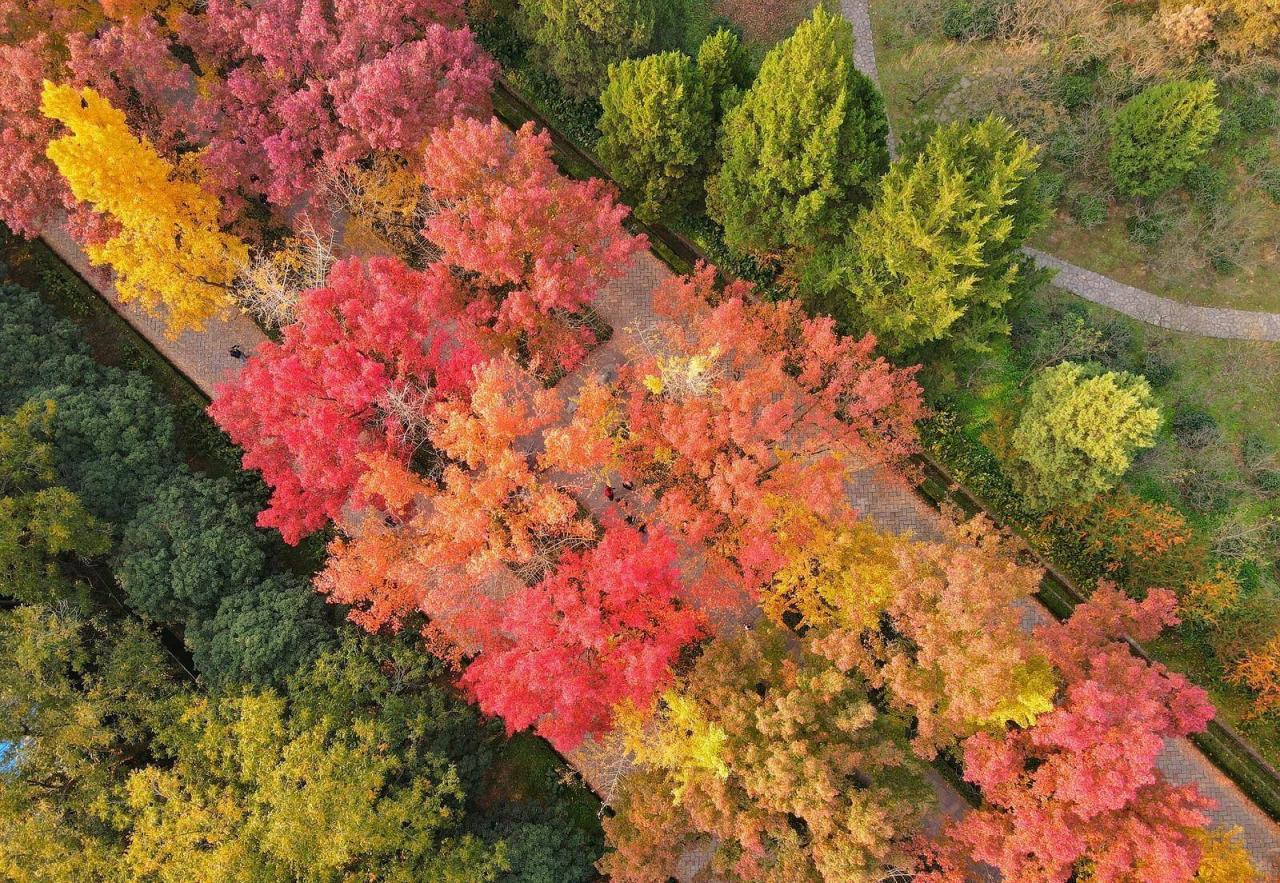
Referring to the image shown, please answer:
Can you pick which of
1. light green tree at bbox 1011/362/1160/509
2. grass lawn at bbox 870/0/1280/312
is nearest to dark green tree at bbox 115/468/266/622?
light green tree at bbox 1011/362/1160/509

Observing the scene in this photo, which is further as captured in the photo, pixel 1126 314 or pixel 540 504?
pixel 1126 314

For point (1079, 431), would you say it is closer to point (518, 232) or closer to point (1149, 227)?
point (1149, 227)

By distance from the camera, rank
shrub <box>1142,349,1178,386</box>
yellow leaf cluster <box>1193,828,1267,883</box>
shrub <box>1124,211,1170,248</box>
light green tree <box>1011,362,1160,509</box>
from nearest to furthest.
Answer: yellow leaf cluster <box>1193,828,1267,883</box>, light green tree <box>1011,362,1160,509</box>, shrub <box>1142,349,1178,386</box>, shrub <box>1124,211,1170,248</box>

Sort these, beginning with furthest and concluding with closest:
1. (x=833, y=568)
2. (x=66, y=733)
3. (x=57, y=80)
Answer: (x=57, y=80)
(x=833, y=568)
(x=66, y=733)

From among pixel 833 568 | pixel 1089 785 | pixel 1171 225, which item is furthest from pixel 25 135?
pixel 1171 225

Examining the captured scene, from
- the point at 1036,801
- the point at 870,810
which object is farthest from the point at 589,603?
the point at 1036,801

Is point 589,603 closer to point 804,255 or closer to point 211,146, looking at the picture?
point 804,255

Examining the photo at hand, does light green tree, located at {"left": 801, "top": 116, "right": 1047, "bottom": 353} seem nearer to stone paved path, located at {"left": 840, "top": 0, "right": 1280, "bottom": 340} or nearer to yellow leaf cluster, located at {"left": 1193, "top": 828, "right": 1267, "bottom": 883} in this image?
stone paved path, located at {"left": 840, "top": 0, "right": 1280, "bottom": 340}
